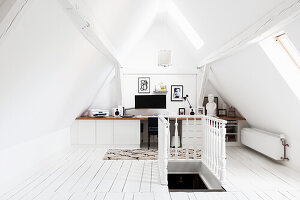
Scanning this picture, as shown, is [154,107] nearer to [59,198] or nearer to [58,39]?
[59,198]

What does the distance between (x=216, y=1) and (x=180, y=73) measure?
3.55 metres

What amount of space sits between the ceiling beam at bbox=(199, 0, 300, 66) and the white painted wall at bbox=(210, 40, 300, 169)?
20cm

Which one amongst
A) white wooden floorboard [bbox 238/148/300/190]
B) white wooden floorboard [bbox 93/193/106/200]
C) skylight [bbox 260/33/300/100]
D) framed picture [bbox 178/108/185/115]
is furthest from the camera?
framed picture [bbox 178/108/185/115]

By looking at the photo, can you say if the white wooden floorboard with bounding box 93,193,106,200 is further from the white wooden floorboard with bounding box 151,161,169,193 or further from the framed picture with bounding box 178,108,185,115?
the framed picture with bounding box 178,108,185,115

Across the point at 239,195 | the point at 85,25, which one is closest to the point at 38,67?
the point at 85,25

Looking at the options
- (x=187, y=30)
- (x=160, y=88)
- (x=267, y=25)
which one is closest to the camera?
(x=267, y=25)

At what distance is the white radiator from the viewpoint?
4273 millimetres

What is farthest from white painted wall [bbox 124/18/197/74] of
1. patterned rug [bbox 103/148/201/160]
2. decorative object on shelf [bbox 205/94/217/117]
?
patterned rug [bbox 103/148/201/160]

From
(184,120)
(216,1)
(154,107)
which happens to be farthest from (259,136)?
(216,1)

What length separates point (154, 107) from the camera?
6.27 m

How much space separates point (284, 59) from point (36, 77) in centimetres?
301

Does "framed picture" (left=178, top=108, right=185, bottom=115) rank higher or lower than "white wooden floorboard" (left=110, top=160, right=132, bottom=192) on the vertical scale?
higher

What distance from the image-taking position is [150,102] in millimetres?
6289

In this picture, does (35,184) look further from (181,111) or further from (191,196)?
(181,111)
